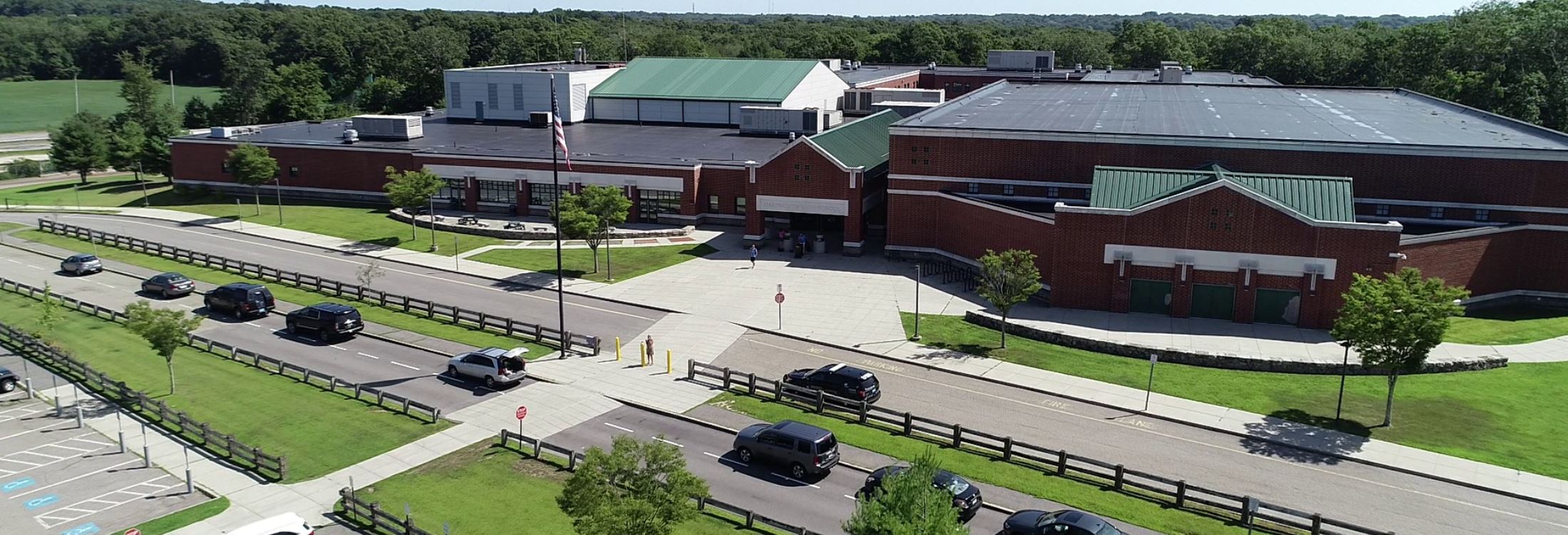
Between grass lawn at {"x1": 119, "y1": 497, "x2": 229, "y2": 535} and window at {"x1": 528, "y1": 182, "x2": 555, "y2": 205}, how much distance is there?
44.9 m

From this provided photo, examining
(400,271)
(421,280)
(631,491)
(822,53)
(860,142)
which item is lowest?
(421,280)

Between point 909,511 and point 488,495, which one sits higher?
point 909,511

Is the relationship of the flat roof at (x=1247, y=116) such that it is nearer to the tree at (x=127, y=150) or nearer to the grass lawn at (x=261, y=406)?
the grass lawn at (x=261, y=406)

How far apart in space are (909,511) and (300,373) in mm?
32505

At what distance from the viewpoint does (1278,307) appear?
48.3 m

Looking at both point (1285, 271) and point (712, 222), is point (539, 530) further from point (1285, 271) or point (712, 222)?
point (712, 222)

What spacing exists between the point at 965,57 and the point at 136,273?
151m

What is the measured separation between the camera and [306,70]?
127m

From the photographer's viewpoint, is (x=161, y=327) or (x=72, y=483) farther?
(x=161, y=327)

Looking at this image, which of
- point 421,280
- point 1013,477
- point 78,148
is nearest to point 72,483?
point 421,280

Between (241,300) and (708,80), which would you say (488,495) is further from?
(708,80)

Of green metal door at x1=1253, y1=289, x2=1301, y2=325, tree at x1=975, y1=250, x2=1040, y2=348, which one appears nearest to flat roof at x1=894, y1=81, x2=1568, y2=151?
green metal door at x1=1253, y1=289, x2=1301, y2=325

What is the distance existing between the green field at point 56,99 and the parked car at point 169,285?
120362 millimetres

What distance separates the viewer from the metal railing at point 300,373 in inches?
1502
